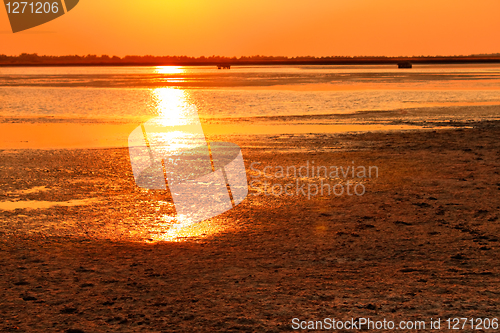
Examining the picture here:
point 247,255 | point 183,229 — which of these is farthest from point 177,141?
point 247,255

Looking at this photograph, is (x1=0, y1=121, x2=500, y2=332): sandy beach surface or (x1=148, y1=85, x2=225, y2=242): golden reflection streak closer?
(x1=0, y1=121, x2=500, y2=332): sandy beach surface

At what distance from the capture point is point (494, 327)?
155 inches

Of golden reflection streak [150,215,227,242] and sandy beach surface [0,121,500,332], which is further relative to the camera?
golden reflection streak [150,215,227,242]

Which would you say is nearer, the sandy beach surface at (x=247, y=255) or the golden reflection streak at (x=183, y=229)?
the sandy beach surface at (x=247, y=255)

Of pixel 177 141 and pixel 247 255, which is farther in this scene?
pixel 177 141

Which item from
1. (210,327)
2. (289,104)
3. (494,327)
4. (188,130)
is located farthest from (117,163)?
(289,104)

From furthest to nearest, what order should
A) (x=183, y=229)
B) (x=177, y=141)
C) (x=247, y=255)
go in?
(x=177, y=141) < (x=183, y=229) < (x=247, y=255)

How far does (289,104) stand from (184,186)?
20.8m

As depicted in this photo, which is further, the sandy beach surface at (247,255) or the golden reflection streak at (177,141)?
the golden reflection streak at (177,141)

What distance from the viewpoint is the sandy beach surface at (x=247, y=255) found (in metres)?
4.30

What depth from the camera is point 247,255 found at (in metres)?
5.77

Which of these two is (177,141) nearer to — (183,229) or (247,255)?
(183,229)

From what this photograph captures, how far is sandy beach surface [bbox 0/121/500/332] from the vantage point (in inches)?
169

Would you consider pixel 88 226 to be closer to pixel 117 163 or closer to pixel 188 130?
pixel 117 163
